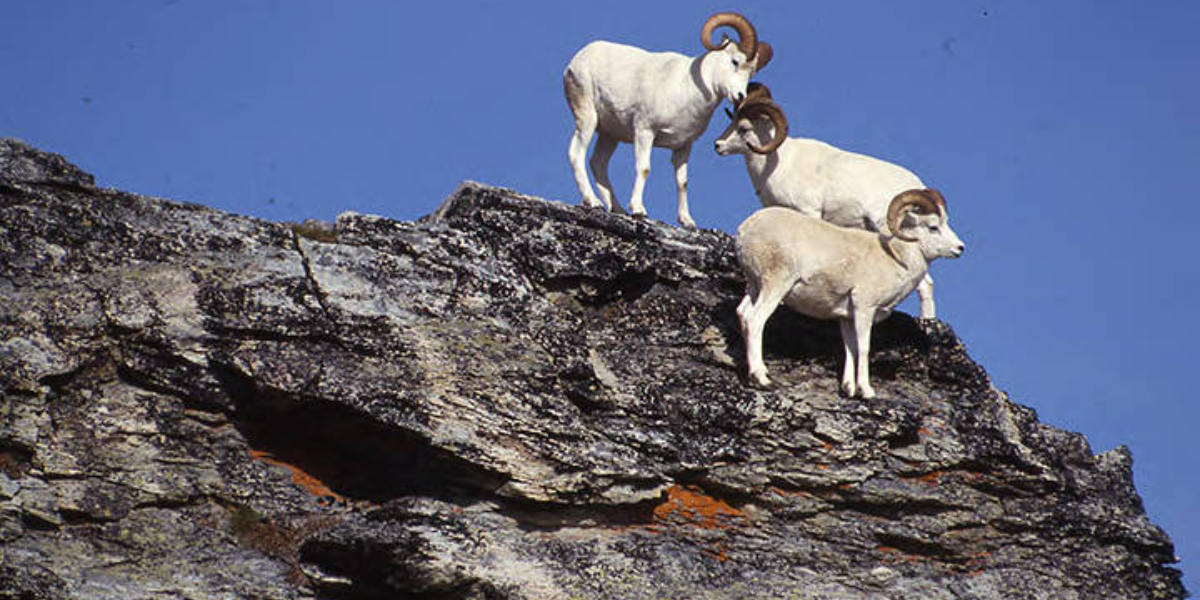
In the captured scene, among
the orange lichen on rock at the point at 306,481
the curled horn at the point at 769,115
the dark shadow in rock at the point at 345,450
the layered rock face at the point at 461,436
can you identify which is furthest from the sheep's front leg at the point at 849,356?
the orange lichen on rock at the point at 306,481

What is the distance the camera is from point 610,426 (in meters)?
17.4

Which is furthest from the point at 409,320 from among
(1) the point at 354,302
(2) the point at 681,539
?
(2) the point at 681,539

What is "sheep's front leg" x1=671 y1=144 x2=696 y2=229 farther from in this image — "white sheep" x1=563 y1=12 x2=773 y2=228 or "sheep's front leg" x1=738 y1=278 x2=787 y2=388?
"sheep's front leg" x1=738 y1=278 x2=787 y2=388

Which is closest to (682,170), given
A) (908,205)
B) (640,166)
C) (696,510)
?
(640,166)

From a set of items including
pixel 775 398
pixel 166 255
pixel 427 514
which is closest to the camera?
pixel 427 514

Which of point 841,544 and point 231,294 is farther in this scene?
point 841,544

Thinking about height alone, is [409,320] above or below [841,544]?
above

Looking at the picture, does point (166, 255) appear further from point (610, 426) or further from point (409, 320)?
point (610, 426)

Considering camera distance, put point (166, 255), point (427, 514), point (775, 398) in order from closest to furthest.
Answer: point (427, 514)
point (166, 255)
point (775, 398)

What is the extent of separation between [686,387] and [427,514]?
4.07m

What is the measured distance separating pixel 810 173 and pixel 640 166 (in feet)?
8.14

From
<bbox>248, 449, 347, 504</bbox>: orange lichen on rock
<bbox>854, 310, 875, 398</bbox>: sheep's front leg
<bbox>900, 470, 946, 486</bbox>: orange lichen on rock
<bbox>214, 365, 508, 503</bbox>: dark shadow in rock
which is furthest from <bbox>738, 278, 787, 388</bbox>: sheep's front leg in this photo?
<bbox>248, 449, 347, 504</bbox>: orange lichen on rock

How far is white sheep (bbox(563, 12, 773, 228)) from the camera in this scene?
20859mm

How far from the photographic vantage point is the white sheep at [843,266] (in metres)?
18.0
